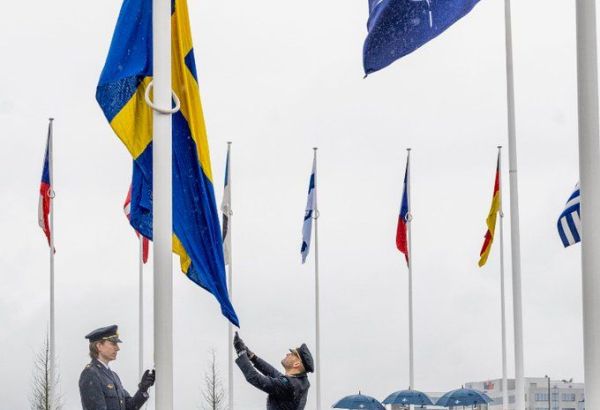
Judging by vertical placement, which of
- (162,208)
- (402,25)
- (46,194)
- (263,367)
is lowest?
(263,367)

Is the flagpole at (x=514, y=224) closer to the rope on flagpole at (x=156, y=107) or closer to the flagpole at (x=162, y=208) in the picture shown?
the rope on flagpole at (x=156, y=107)

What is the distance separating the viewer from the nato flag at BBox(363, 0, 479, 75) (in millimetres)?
10656

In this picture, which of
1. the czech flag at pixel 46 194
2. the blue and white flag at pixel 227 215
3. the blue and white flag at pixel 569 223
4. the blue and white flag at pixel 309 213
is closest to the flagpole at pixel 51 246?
the czech flag at pixel 46 194

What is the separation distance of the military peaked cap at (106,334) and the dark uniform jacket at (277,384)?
0.97 meters

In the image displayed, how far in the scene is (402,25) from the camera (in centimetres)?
1071

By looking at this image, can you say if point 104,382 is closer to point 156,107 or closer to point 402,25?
point 156,107

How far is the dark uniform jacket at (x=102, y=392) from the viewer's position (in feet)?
32.3

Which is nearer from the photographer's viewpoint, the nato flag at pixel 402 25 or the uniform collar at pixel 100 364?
the uniform collar at pixel 100 364

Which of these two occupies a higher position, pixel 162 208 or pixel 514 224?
pixel 514 224

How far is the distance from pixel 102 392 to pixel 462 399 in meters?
31.5

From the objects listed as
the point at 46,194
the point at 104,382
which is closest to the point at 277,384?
the point at 104,382

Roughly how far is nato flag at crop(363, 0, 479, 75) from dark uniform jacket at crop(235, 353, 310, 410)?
2.18 metres

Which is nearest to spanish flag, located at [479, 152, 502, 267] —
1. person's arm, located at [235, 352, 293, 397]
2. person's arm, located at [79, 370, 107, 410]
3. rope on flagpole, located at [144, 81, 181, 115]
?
person's arm, located at [235, 352, 293, 397]

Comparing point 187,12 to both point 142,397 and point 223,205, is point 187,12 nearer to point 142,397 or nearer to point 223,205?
point 142,397
